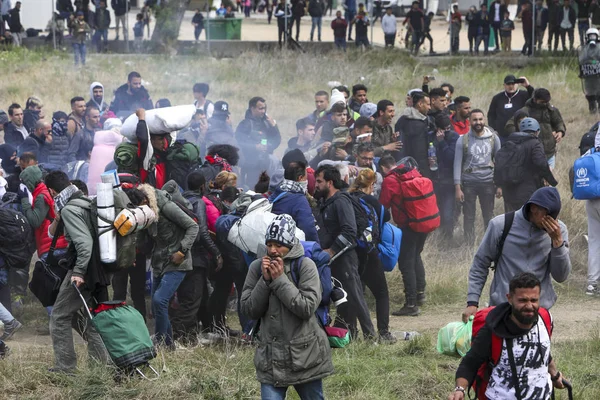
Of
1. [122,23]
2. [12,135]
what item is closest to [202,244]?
[12,135]

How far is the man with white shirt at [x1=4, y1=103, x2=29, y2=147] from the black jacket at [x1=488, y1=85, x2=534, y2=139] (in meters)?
6.47

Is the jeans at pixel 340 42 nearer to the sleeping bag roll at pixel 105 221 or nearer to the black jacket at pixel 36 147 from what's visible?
the black jacket at pixel 36 147

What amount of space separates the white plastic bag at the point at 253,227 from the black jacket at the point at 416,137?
397cm

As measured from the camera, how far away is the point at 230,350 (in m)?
8.36

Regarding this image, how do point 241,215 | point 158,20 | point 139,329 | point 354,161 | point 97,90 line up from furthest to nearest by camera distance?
1. point 158,20
2. point 97,90
3. point 354,161
4. point 241,215
5. point 139,329

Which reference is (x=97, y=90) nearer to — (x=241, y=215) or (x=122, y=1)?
(x=241, y=215)

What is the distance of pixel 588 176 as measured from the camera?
10.3m

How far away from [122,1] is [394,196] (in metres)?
20.7

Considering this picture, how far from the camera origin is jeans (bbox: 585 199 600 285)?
10617mm

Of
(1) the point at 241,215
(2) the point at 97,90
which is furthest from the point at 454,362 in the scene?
(2) the point at 97,90

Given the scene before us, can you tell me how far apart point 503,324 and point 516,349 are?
145mm

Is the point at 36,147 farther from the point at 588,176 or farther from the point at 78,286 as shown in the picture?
the point at 588,176

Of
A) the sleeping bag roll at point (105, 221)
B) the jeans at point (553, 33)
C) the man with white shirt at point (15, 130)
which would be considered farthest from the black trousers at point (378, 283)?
the jeans at point (553, 33)

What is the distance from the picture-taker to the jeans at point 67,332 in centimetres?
761
